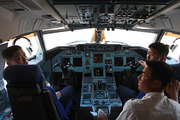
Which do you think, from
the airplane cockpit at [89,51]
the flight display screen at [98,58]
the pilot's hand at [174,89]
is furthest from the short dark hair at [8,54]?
the flight display screen at [98,58]

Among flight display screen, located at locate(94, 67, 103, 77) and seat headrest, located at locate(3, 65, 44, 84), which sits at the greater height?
seat headrest, located at locate(3, 65, 44, 84)

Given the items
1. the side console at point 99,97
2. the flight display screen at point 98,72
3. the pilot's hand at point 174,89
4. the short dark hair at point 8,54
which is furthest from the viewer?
the flight display screen at point 98,72

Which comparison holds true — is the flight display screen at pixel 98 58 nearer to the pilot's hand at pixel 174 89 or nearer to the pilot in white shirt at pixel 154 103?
the pilot's hand at pixel 174 89

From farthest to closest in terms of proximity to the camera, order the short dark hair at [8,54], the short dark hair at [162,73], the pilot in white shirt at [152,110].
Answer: the short dark hair at [8,54] < the short dark hair at [162,73] < the pilot in white shirt at [152,110]

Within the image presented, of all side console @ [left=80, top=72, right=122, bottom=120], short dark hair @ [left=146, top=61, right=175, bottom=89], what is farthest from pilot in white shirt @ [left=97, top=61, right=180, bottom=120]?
side console @ [left=80, top=72, right=122, bottom=120]

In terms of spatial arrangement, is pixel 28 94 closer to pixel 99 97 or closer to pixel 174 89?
pixel 174 89

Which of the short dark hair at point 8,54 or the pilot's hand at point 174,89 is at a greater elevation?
the short dark hair at point 8,54

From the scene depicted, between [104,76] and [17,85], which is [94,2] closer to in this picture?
[17,85]

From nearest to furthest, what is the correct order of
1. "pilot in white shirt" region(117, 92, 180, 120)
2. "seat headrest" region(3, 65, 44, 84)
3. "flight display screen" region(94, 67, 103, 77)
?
1. "pilot in white shirt" region(117, 92, 180, 120)
2. "seat headrest" region(3, 65, 44, 84)
3. "flight display screen" region(94, 67, 103, 77)

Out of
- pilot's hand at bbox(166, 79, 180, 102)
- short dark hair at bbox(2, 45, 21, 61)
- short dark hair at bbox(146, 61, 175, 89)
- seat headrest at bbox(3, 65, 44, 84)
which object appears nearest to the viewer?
short dark hair at bbox(146, 61, 175, 89)

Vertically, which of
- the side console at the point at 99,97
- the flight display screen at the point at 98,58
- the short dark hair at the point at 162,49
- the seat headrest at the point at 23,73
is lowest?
the side console at the point at 99,97

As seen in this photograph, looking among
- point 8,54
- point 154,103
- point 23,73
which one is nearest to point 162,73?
point 154,103

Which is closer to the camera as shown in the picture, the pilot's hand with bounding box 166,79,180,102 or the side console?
the pilot's hand with bounding box 166,79,180,102

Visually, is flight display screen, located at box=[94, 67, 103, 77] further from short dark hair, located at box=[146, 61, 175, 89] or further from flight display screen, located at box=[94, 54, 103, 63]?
short dark hair, located at box=[146, 61, 175, 89]
